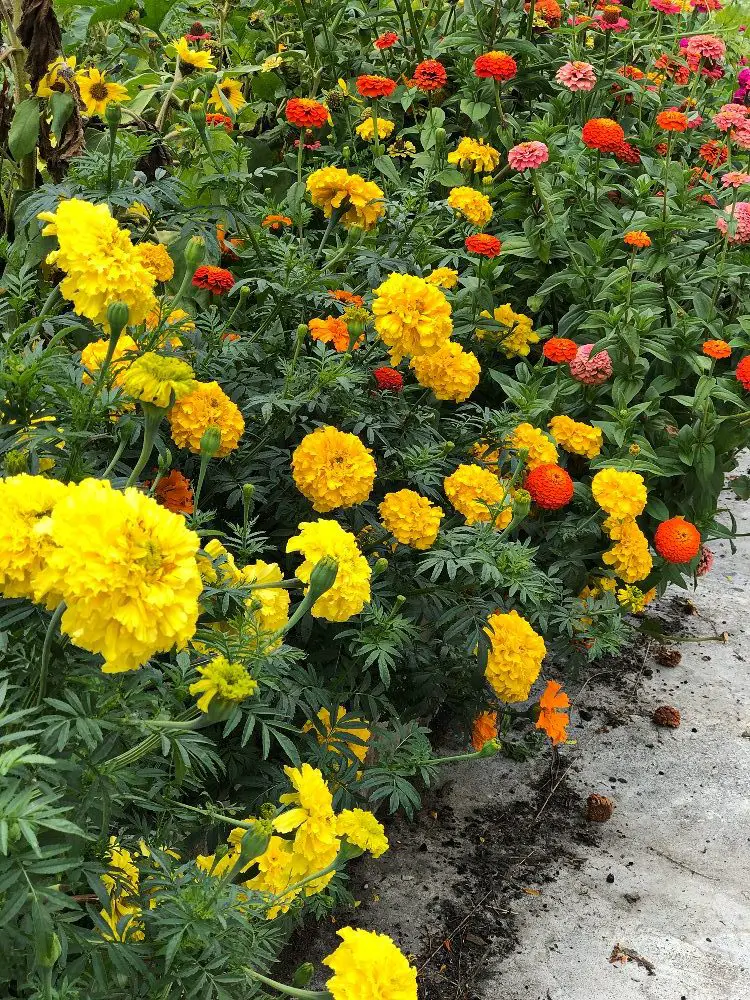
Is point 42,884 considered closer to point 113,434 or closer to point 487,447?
point 113,434

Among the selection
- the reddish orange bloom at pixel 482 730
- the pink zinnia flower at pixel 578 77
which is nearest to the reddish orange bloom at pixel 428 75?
the pink zinnia flower at pixel 578 77

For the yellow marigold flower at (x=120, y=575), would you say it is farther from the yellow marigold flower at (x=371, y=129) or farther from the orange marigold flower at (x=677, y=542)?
the yellow marigold flower at (x=371, y=129)

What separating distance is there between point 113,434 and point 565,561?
1278mm

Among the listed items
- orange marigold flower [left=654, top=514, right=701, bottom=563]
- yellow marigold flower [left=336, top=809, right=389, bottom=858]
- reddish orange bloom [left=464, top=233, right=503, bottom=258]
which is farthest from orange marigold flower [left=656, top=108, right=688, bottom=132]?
yellow marigold flower [left=336, top=809, right=389, bottom=858]

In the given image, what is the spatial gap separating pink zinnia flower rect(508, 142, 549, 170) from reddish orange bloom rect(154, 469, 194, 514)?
1503mm

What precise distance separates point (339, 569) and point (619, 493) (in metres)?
1.17

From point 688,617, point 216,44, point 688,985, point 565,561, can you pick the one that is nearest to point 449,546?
point 565,561

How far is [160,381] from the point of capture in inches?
52.6

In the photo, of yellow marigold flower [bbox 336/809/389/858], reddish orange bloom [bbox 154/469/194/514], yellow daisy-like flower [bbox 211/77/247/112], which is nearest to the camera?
yellow marigold flower [bbox 336/809/389/858]

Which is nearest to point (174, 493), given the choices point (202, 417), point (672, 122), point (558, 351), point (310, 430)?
point (202, 417)

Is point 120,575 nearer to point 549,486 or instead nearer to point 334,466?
point 334,466

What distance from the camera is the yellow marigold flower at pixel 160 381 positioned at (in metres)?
1.32

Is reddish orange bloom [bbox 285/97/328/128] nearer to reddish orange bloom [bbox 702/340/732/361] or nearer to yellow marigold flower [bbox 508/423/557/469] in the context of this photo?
yellow marigold flower [bbox 508/423/557/469]

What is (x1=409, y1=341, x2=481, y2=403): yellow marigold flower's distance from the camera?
2182 mm
